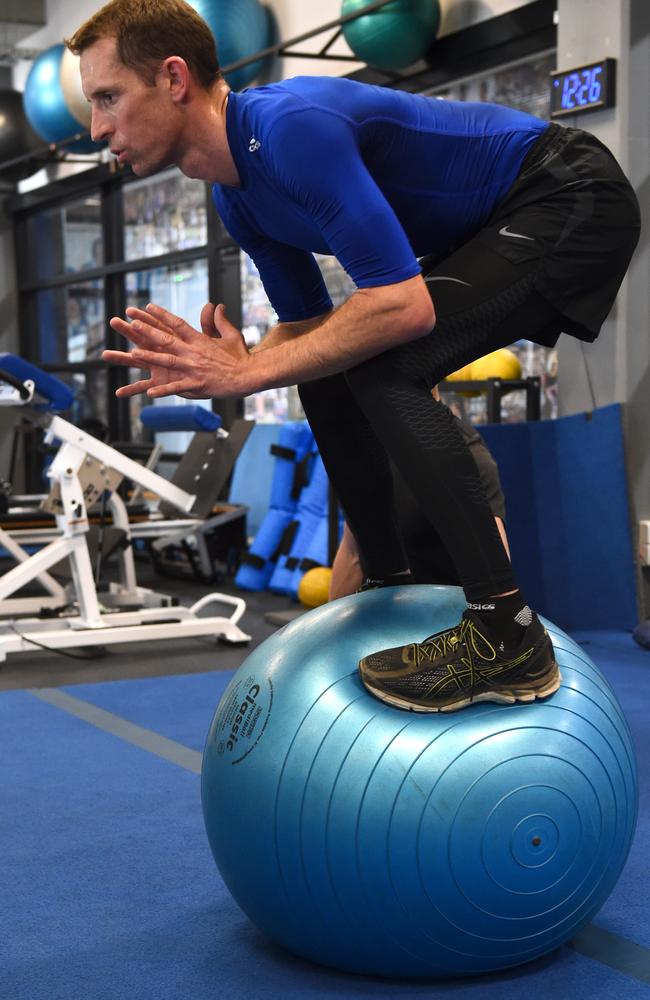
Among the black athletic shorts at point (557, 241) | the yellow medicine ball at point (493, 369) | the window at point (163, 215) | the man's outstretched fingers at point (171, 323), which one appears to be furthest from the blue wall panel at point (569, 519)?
the window at point (163, 215)

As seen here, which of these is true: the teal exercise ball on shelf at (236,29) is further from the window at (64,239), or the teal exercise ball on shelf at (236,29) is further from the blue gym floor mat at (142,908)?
the blue gym floor mat at (142,908)

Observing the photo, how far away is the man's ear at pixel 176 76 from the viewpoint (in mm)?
1866

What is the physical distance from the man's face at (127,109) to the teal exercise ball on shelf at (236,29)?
5.17 meters

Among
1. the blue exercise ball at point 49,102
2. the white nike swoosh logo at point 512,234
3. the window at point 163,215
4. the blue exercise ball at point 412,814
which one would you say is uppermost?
the blue exercise ball at point 49,102

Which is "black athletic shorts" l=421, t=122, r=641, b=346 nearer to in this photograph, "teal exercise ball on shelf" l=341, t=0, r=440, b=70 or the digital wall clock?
the digital wall clock

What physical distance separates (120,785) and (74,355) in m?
8.68

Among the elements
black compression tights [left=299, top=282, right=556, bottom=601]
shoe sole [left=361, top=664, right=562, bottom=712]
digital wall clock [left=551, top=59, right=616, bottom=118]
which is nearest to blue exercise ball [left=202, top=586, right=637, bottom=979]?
shoe sole [left=361, top=664, right=562, bottom=712]

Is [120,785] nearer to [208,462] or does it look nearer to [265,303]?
[208,462]

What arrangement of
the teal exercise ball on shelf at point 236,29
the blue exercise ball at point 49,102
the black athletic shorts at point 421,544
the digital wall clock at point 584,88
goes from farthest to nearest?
the blue exercise ball at point 49,102 → the teal exercise ball on shelf at point 236,29 → the digital wall clock at point 584,88 → the black athletic shorts at point 421,544

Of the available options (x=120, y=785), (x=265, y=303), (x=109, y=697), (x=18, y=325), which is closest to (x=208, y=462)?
(x=265, y=303)

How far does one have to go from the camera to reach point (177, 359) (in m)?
1.84

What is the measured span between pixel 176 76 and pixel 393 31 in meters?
4.52

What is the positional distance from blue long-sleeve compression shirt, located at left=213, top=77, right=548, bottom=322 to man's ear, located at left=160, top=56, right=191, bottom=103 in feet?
0.25

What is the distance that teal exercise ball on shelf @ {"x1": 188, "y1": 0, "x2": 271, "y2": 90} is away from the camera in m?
6.81
